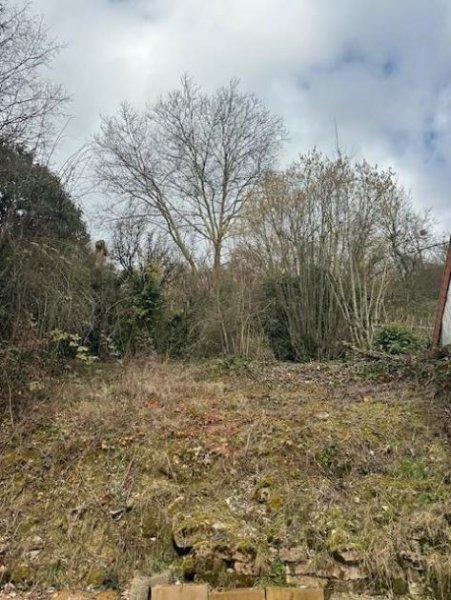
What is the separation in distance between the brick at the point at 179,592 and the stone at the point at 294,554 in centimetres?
73

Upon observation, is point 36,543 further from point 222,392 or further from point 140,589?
point 222,392

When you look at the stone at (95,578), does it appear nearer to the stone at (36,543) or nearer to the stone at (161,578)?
the stone at (161,578)

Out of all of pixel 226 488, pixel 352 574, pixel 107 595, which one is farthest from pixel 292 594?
pixel 107 595

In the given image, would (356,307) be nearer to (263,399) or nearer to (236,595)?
(263,399)

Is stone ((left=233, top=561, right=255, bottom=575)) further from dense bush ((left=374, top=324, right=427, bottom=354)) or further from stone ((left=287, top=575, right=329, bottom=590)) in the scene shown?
dense bush ((left=374, top=324, right=427, bottom=354))

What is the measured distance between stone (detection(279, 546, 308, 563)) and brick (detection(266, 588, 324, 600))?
1.08 feet

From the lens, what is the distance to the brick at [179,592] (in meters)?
3.62

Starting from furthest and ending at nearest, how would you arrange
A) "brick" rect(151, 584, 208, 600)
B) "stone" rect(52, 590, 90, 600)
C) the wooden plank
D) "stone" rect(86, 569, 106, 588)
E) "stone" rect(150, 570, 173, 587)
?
the wooden plank
"stone" rect(86, 569, 106, 588)
"stone" rect(52, 590, 90, 600)
"stone" rect(150, 570, 173, 587)
"brick" rect(151, 584, 208, 600)

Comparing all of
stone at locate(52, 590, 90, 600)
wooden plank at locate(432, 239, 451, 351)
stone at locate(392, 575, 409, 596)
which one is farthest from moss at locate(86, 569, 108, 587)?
wooden plank at locate(432, 239, 451, 351)

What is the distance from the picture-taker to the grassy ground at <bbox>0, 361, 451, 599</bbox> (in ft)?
13.3

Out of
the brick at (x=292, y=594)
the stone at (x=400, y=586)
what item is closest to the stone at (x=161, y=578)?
the brick at (x=292, y=594)

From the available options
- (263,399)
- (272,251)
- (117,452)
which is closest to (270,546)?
(117,452)

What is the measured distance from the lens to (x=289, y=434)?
5.48 metres

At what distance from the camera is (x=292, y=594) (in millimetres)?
3656
